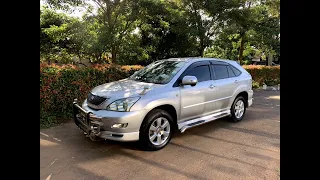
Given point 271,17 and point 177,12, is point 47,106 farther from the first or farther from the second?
point 271,17

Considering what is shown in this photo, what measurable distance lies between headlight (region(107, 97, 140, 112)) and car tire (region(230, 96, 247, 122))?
2.77 metres

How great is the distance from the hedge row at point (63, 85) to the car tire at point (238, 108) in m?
3.42

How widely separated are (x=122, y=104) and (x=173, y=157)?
1.13 m

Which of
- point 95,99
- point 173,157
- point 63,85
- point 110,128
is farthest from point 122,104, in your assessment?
point 63,85

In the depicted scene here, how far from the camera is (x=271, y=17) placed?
41.7ft

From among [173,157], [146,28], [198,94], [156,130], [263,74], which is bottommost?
[173,157]

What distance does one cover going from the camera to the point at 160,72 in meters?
4.75

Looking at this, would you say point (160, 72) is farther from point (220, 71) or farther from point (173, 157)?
point (173, 157)

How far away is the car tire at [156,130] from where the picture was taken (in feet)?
12.4

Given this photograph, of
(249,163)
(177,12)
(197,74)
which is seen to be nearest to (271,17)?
(177,12)

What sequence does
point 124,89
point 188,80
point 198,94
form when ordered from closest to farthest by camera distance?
point 124,89, point 188,80, point 198,94

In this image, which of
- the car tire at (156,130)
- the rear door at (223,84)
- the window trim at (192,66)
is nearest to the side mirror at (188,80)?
the window trim at (192,66)
